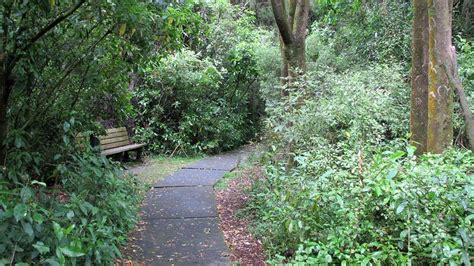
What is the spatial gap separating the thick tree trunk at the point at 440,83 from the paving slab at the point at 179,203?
2.91 m

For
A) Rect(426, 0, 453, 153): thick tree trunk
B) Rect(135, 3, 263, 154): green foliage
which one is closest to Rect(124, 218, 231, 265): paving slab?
Rect(426, 0, 453, 153): thick tree trunk

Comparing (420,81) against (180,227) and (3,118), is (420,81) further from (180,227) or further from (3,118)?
(3,118)

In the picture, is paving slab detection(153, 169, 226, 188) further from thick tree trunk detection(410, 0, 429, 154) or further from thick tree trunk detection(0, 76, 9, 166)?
thick tree trunk detection(0, 76, 9, 166)

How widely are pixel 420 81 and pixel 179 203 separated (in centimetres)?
374

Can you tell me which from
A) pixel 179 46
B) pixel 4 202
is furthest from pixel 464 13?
pixel 4 202

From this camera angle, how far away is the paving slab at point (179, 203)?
564cm

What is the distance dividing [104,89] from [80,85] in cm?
69

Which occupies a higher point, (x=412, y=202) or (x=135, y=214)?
(x=412, y=202)

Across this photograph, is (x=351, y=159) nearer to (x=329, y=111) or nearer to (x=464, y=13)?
(x=329, y=111)

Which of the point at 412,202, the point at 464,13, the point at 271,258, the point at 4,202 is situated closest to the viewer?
the point at 4,202

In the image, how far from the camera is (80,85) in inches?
187

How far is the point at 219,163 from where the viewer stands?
9.73 m

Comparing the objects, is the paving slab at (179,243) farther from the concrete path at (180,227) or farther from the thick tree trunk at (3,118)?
the thick tree trunk at (3,118)

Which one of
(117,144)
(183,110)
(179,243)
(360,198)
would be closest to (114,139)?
(117,144)
